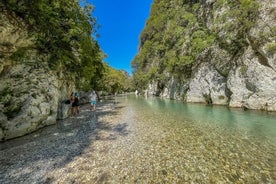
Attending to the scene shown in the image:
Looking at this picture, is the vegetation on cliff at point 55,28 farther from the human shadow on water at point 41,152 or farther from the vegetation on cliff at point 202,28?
the vegetation on cliff at point 202,28

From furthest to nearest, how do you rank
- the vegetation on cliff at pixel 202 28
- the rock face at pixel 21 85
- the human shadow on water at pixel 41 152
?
the vegetation on cliff at pixel 202 28 → the rock face at pixel 21 85 → the human shadow on water at pixel 41 152

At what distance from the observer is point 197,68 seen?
2519 centimetres

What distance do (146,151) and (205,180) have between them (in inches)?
101

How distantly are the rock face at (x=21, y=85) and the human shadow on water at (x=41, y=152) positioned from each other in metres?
0.98

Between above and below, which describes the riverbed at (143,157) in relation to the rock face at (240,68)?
below

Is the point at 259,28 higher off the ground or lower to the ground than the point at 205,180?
higher

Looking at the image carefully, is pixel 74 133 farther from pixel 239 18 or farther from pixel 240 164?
pixel 239 18

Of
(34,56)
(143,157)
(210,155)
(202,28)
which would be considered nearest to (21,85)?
(34,56)

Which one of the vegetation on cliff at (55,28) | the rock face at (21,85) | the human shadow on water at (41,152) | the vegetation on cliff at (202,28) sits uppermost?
the vegetation on cliff at (202,28)

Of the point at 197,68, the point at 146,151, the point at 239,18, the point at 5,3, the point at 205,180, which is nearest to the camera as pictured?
the point at 205,180

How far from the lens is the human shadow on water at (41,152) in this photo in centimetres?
468

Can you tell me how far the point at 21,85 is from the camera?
9.31m

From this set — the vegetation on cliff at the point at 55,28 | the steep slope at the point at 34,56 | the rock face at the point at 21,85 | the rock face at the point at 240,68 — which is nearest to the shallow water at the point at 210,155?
the rock face at the point at 21,85

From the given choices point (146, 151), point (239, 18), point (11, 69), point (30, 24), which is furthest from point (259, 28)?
point (11, 69)
